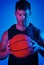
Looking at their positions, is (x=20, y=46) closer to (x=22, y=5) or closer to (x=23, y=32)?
(x=23, y=32)

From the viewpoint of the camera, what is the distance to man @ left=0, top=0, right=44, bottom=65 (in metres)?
1.25

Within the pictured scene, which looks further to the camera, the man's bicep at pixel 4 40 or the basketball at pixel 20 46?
the man's bicep at pixel 4 40

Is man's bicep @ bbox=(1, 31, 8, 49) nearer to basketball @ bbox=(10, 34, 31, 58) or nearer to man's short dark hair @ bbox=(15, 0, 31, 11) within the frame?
basketball @ bbox=(10, 34, 31, 58)

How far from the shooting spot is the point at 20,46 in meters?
1.17

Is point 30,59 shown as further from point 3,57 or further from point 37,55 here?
point 3,57

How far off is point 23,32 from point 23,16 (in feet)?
0.40

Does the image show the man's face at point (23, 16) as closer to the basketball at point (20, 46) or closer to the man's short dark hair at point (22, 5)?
the man's short dark hair at point (22, 5)

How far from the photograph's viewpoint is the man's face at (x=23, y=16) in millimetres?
1251

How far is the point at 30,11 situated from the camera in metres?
1.29

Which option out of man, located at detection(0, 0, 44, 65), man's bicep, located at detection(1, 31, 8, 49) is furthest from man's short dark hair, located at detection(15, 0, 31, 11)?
man's bicep, located at detection(1, 31, 8, 49)

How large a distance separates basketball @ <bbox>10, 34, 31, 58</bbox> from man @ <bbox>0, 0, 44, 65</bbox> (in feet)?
0.22

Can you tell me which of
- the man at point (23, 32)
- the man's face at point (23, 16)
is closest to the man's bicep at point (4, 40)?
the man at point (23, 32)

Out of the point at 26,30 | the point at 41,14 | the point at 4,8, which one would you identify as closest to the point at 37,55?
the point at 26,30

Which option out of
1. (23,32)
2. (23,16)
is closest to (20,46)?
(23,32)
